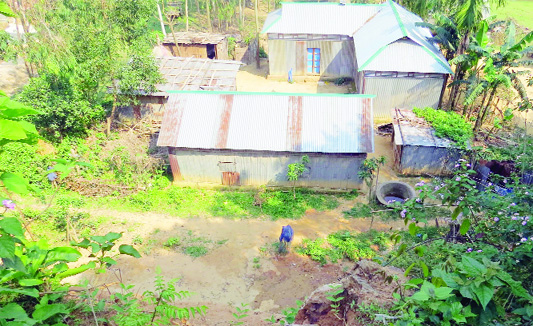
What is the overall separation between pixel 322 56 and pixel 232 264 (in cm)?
1921

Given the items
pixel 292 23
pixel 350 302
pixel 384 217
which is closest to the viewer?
pixel 350 302

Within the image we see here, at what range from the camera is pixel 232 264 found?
12.3 m

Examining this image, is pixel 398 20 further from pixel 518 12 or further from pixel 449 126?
pixel 518 12

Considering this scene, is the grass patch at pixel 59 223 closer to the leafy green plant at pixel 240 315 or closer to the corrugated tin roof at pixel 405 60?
the leafy green plant at pixel 240 315

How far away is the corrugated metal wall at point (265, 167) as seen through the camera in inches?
604

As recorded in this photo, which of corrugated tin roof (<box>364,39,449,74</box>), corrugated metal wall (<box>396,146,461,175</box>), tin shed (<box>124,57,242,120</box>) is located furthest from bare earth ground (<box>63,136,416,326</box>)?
corrugated tin roof (<box>364,39,449,74</box>)

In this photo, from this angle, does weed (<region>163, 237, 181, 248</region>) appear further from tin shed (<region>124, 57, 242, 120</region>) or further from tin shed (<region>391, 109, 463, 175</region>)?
tin shed (<region>391, 109, 463, 175</region>)

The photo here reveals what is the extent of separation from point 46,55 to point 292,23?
16.5 meters

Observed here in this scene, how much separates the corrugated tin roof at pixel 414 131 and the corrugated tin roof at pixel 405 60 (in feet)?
9.78

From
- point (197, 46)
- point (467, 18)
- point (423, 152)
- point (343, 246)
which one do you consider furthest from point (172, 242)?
point (197, 46)

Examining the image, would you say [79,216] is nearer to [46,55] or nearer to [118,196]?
[118,196]

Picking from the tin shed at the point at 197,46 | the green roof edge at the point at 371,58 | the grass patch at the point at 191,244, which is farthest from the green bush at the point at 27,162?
the green roof edge at the point at 371,58

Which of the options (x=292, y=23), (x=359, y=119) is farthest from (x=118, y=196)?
(x=292, y=23)

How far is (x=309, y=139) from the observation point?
49.8 feet
